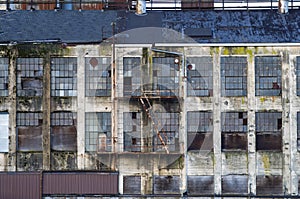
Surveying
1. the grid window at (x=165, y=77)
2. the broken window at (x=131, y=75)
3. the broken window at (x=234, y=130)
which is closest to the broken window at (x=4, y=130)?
the broken window at (x=131, y=75)

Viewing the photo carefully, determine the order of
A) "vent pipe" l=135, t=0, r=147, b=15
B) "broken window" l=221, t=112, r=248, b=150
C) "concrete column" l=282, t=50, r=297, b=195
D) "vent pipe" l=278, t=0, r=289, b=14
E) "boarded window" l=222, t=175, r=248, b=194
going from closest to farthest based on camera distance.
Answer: "concrete column" l=282, t=50, r=297, b=195 → "boarded window" l=222, t=175, r=248, b=194 → "broken window" l=221, t=112, r=248, b=150 → "vent pipe" l=135, t=0, r=147, b=15 → "vent pipe" l=278, t=0, r=289, b=14

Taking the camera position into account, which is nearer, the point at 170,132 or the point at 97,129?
the point at 170,132

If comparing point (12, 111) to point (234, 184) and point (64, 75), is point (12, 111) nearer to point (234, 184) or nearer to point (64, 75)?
point (64, 75)

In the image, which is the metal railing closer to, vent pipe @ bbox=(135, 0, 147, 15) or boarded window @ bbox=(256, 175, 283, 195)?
vent pipe @ bbox=(135, 0, 147, 15)

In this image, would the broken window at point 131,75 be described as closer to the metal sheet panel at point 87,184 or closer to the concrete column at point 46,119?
the concrete column at point 46,119

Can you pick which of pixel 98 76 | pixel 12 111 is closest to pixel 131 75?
pixel 98 76

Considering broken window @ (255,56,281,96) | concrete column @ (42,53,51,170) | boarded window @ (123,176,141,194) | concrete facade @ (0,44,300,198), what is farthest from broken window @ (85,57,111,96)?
broken window @ (255,56,281,96)
